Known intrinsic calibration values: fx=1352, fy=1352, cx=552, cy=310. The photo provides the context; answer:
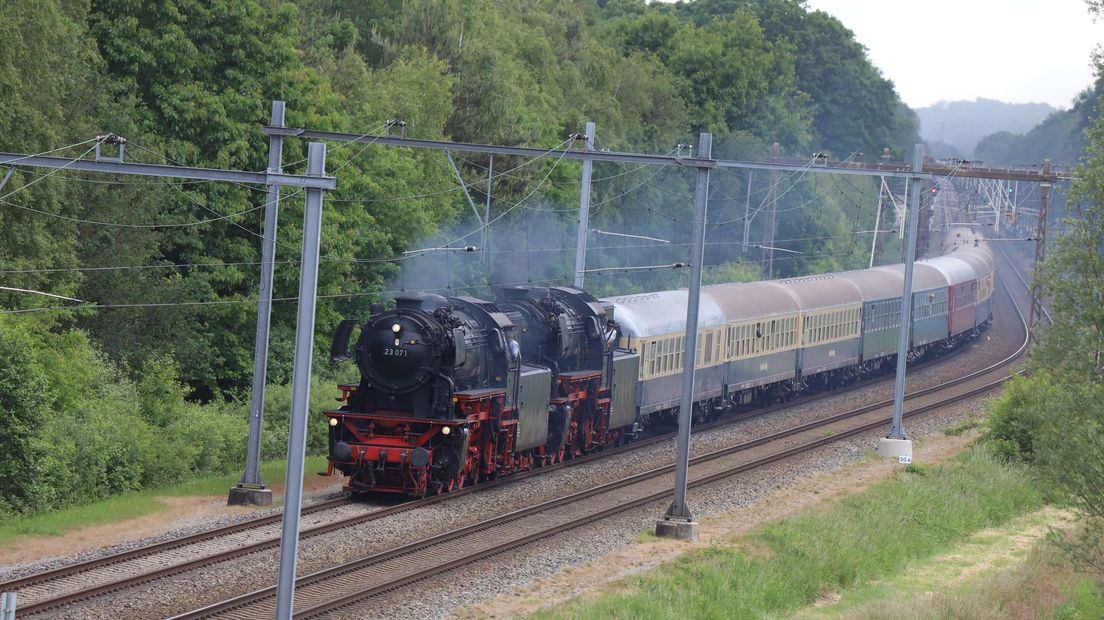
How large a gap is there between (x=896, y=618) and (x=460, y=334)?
9.57 m

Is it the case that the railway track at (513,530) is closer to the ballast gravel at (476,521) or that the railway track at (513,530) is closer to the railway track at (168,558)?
the ballast gravel at (476,521)

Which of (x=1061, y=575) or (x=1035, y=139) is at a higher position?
(x=1035, y=139)

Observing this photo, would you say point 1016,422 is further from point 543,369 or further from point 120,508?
point 120,508

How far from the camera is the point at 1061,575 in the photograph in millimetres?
22312

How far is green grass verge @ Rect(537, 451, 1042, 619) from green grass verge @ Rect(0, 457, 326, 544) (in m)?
8.66

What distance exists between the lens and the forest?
88.2 ft

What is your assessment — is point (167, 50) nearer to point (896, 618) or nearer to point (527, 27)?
point (896, 618)

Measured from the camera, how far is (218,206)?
35969 millimetres

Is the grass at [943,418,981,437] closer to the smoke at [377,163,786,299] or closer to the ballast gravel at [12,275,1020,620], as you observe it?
the ballast gravel at [12,275,1020,620]

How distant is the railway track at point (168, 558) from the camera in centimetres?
1673

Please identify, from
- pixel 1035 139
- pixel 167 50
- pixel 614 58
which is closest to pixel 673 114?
pixel 614 58

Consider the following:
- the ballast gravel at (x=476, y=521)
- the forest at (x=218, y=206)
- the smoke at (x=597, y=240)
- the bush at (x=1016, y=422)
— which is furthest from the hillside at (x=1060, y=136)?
the ballast gravel at (x=476, y=521)

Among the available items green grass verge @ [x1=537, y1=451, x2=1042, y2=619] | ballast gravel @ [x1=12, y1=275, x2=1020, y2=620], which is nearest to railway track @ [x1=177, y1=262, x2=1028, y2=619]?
ballast gravel @ [x1=12, y1=275, x2=1020, y2=620]

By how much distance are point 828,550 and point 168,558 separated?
1018cm
